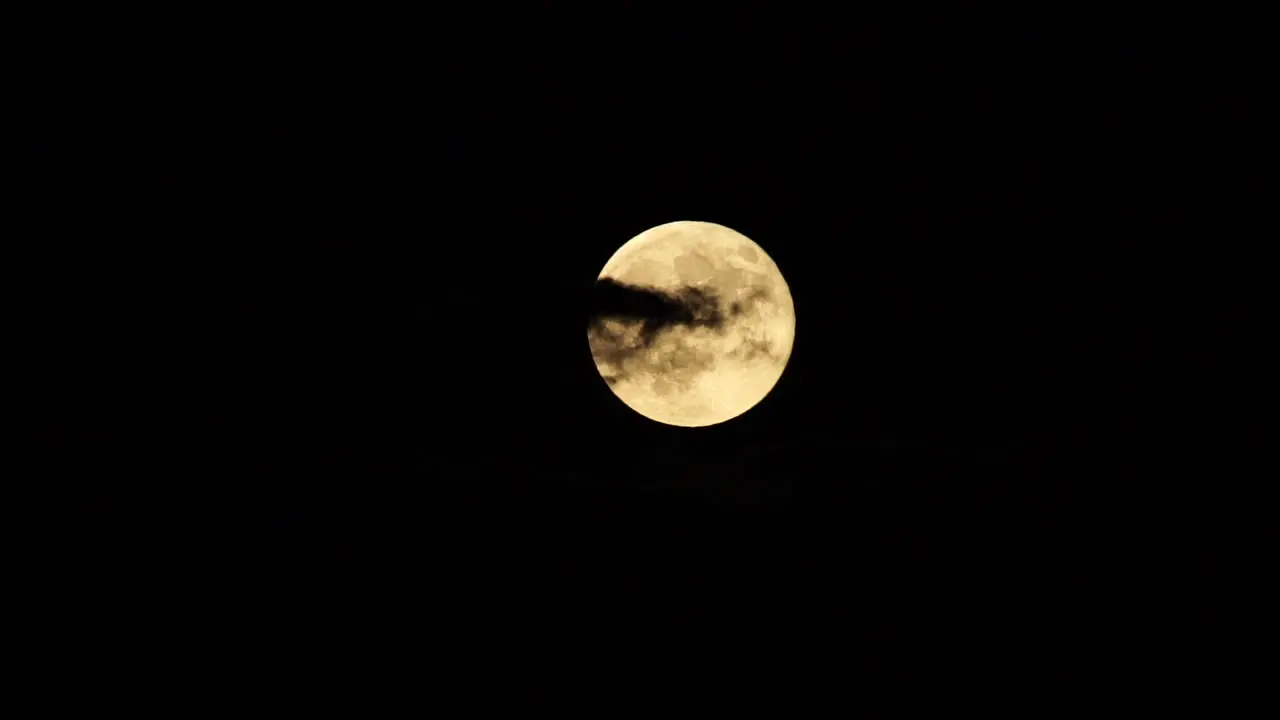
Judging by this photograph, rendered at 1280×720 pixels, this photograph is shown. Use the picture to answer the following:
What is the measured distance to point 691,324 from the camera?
2.86 m

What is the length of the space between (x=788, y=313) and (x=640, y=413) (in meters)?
0.98

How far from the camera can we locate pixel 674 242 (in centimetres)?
295

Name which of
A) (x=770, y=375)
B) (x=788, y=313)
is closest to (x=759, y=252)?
(x=788, y=313)

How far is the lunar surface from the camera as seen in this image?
2859mm

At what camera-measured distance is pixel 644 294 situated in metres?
2.90

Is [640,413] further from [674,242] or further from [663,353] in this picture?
[674,242]

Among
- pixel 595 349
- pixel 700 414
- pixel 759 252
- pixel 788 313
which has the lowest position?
pixel 700 414

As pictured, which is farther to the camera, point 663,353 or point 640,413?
point 640,413

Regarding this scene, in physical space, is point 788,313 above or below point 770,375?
above

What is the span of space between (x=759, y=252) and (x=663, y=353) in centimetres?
77

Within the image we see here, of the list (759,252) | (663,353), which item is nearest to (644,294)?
(663,353)

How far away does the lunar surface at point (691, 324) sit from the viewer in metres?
2.86

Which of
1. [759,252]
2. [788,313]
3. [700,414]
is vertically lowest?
[700,414]

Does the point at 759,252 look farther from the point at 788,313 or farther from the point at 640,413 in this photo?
the point at 640,413
